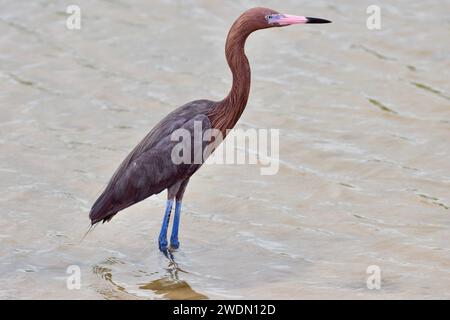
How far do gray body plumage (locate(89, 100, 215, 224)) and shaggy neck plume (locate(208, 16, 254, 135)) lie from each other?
0.40ft

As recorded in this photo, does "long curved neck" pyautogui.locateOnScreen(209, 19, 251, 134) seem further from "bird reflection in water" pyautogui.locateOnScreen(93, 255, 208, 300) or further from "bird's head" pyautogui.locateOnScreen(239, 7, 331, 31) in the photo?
"bird reflection in water" pyautogui.locateOnScreen(93, 255, 208, 300)

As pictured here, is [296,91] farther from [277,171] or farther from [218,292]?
[218,292]

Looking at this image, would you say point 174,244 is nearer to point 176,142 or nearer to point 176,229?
point 176,229

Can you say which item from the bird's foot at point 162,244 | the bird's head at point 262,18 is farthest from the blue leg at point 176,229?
the bird's head at point 262,18

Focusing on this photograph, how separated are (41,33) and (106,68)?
1.85 metres

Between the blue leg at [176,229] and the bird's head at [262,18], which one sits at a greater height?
the bird's head at [262,18]

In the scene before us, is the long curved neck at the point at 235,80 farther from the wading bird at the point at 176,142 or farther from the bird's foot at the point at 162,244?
the bird's foot at the point at 162,244

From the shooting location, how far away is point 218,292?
9719 millimetres

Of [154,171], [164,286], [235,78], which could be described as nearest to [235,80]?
[235,78]

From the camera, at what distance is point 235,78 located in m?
10.3

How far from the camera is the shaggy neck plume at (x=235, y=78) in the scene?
10.2 m

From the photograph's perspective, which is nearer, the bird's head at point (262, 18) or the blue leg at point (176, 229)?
the bird's head at point (262, 18)

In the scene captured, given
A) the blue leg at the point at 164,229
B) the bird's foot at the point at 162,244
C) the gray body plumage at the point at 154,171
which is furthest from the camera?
the bird's foot at the point at 162,244

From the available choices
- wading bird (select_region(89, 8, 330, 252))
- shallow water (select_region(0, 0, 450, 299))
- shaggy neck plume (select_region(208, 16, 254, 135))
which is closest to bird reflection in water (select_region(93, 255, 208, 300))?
shallow water (select_region(0, 0, 450, 299))
